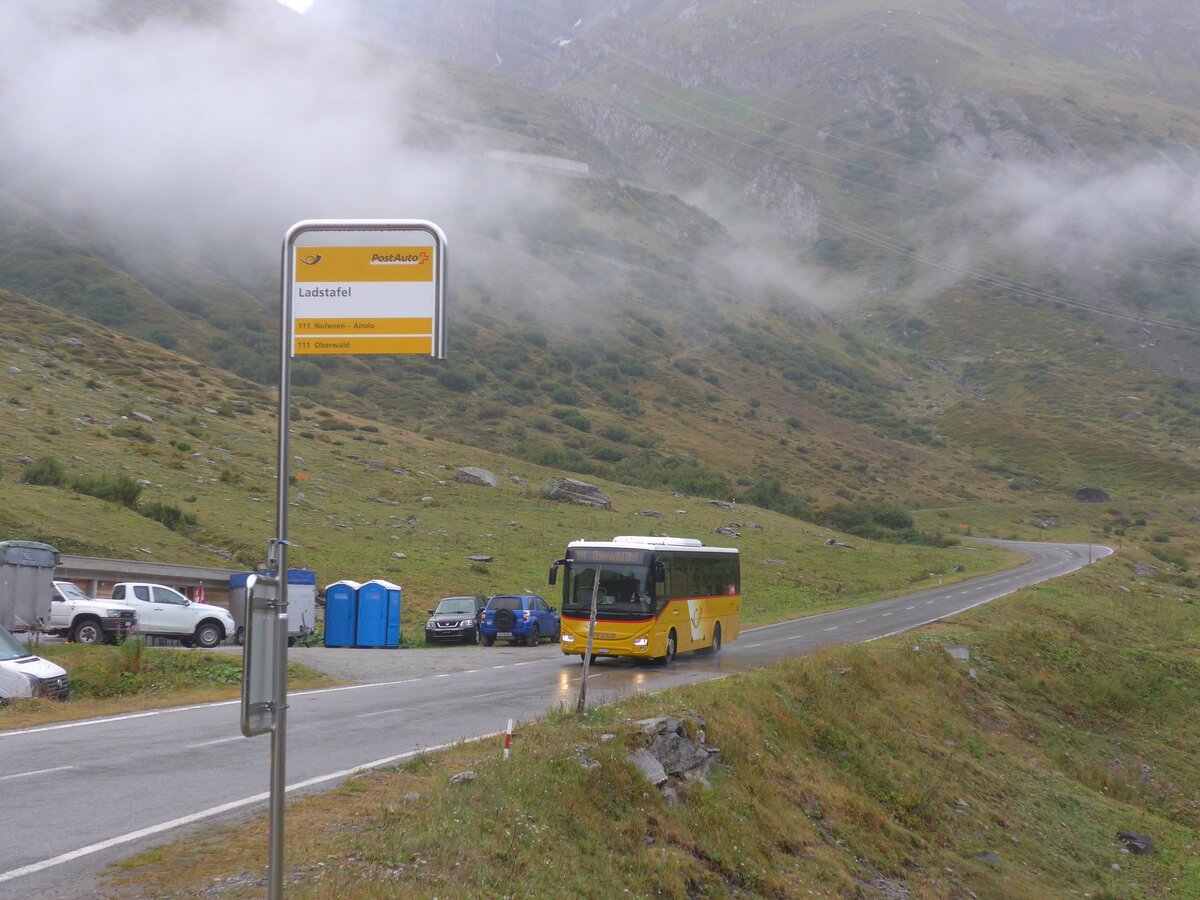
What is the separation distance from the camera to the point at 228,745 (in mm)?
12172

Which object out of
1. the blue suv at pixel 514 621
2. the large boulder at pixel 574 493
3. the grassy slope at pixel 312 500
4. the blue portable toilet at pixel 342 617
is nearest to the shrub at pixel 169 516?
the grassy slope at pixel 312 500

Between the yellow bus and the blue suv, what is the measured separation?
5.83m

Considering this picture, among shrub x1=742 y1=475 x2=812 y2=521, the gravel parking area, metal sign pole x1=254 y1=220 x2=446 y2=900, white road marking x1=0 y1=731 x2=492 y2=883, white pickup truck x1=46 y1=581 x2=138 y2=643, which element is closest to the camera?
metal sign pole x1=254 y1=220 x2=446 y2=900

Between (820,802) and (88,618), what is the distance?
1714 cm

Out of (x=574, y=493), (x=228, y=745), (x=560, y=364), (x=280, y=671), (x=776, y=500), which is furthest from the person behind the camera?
(x=560, y=364)

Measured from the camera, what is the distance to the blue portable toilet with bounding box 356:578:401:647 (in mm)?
28312

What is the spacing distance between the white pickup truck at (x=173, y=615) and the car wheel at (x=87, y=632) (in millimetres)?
863

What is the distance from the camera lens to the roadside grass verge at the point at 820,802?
7766 millimetres

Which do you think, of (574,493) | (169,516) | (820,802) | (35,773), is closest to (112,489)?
(169,516)

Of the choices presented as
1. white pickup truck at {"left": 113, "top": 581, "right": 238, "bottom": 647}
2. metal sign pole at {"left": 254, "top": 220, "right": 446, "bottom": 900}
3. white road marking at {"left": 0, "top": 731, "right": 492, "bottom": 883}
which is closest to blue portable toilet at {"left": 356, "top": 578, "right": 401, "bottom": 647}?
white pickup truck at {"left": 113, "top": 581, "right": 238, "bottom": 647}

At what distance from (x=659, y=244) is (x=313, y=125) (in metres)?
66.3

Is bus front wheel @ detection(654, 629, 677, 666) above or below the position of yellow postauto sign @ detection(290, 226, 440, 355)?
below

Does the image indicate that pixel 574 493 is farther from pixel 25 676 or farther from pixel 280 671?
pixel 280 671

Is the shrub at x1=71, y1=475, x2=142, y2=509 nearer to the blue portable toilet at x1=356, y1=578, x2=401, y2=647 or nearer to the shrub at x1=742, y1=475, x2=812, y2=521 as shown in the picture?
the blue portable toilet at x1=356, y1=578, x2=401, y2=647
